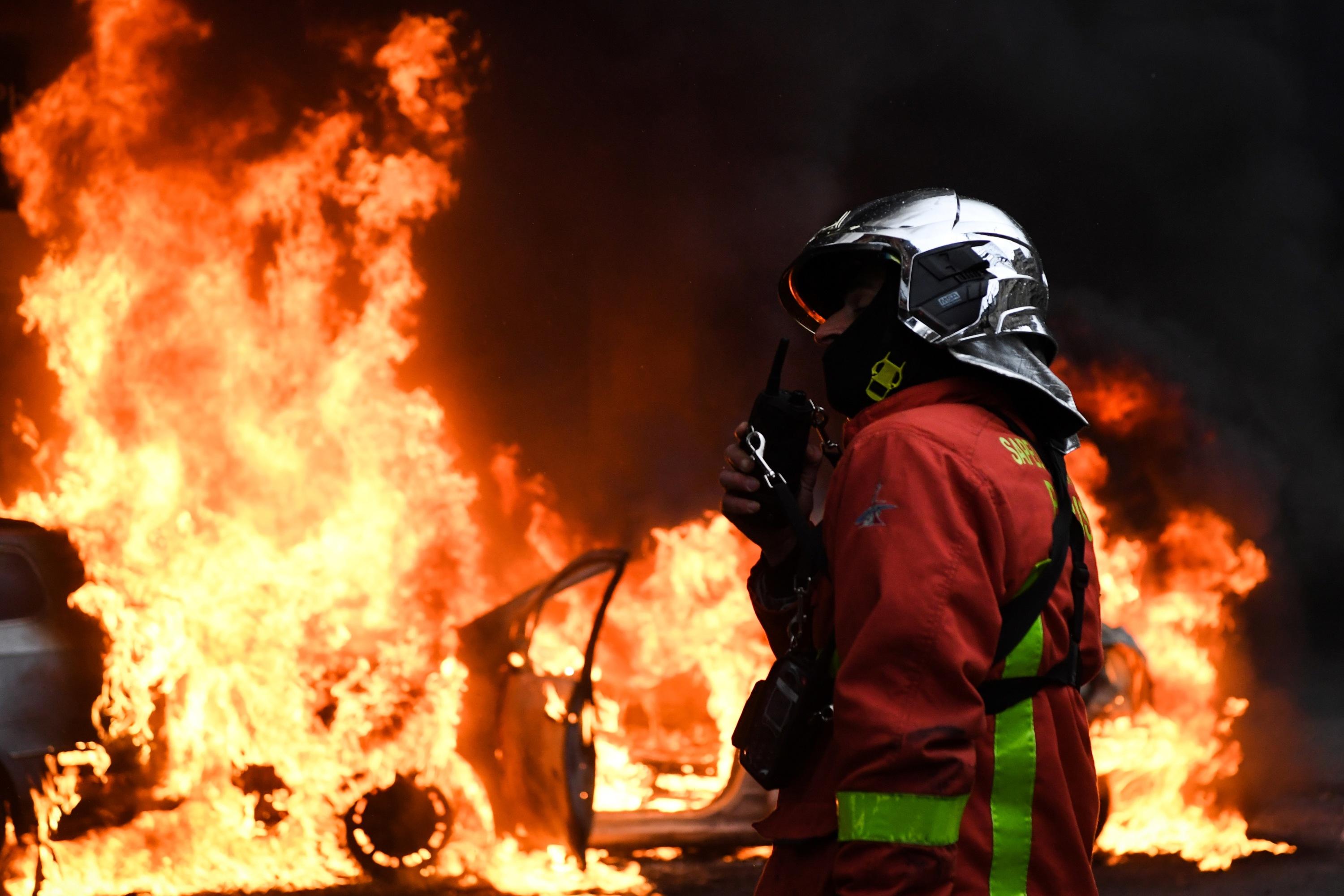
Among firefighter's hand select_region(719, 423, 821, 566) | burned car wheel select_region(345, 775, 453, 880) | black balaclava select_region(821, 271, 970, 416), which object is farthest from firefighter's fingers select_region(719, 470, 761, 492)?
burned car wheel select_region(345, 775, 453, 880)

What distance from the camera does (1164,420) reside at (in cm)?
784

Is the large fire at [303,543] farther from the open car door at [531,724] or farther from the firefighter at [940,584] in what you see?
the firefighter at [940,584]

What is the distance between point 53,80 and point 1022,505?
7.12m

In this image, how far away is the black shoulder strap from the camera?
1625 millimetres

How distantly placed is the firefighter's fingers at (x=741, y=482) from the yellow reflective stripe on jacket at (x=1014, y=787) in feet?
1.77

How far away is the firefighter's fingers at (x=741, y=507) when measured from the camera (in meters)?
1.95

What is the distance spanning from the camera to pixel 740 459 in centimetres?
198

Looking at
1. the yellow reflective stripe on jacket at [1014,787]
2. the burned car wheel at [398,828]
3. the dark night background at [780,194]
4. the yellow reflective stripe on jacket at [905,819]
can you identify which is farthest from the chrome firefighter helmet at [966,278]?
the dark night background at [780,194]

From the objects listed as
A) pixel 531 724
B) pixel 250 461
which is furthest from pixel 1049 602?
pixel 250 461

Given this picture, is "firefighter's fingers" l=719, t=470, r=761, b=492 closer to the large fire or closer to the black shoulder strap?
the black shoulder strap

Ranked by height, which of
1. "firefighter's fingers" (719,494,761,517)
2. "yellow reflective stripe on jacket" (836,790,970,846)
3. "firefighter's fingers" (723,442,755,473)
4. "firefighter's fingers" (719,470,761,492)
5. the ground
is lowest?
the ground

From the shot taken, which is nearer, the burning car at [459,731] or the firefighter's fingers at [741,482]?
the firefighter's fingers at [741,482]

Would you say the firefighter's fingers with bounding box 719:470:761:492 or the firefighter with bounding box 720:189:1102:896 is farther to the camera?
the firefighter's fingers with bounding box 719:470:761:492

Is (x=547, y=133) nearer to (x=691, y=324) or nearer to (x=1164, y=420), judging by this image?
(x=691, y=324)
